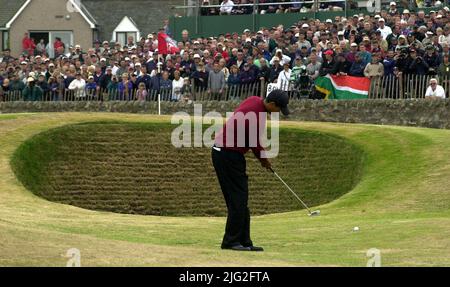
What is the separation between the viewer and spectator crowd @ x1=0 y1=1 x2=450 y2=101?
3731 centimetres

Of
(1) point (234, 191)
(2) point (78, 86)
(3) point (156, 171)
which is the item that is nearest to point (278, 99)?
(1) point (234, 191)

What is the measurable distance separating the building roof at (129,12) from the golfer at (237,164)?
2428 inches

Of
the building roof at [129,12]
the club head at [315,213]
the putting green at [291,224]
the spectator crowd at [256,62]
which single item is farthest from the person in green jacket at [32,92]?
the building roof at [129,12]

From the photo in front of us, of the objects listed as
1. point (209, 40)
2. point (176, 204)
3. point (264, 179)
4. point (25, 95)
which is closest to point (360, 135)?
point (264, 179)

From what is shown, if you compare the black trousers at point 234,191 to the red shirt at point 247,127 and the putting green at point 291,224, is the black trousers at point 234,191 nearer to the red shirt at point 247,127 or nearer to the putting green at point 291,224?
the red shirt at point 247,127

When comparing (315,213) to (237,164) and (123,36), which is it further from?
(123,36)

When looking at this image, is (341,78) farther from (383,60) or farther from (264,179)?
(264,179)

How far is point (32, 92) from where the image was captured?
1821 inches

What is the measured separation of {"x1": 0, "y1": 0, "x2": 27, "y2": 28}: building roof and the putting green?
41.8 m

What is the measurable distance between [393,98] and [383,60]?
4.68 feet

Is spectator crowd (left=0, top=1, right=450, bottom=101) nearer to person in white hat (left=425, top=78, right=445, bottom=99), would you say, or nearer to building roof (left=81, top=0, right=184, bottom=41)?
person in white hat (left=425, top=78, right=445, bottom=99)

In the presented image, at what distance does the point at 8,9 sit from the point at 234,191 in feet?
207

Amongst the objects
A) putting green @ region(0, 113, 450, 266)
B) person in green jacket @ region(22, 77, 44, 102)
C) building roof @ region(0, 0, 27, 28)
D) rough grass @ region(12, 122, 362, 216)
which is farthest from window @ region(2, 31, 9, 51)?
rough grass @ region(12, 122, 362, 216)

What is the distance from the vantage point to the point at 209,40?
4488 cm
